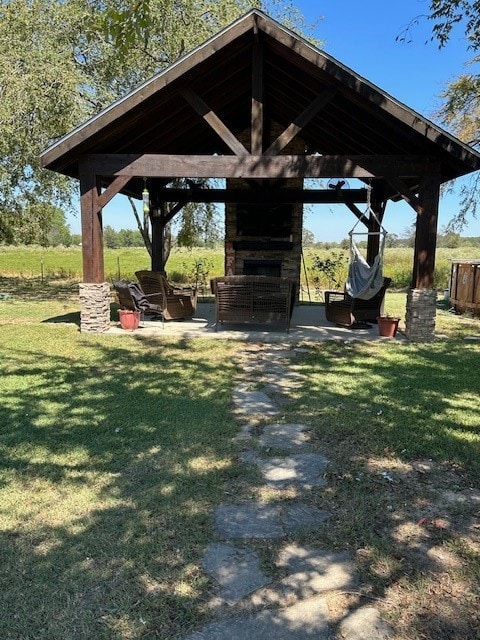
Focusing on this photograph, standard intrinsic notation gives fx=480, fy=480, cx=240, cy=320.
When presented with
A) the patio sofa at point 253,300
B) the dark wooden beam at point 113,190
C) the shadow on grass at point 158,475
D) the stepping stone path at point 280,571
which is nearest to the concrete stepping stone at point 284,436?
the stepping stone path at point 280,571

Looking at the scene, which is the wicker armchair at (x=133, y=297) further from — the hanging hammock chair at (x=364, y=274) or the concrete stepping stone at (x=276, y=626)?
the concrete stepping stone at (x=276, y=626)

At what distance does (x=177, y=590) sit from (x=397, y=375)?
3990 millimetres

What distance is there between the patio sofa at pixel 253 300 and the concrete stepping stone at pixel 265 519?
497cm

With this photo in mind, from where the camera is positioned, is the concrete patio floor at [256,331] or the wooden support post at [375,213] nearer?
the concrete patio floor at [256,331]

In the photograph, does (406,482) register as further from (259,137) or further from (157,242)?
(157,242)

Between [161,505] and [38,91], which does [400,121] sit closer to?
[161,505]

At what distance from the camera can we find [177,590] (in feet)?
6.55

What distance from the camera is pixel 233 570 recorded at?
2131mm

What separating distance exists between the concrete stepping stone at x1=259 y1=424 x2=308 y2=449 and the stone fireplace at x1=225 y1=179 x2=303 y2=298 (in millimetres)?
8051

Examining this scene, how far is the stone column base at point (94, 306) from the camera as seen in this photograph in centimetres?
762

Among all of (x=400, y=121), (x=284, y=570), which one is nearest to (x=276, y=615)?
(x=284, y=570)

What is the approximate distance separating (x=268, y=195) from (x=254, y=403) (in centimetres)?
765

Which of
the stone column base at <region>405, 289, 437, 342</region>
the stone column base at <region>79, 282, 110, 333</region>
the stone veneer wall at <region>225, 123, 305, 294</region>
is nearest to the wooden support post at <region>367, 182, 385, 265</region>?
the stone veneer wall at <region>225, 123, 305, 294</region>

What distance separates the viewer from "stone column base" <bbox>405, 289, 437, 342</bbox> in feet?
23.8
